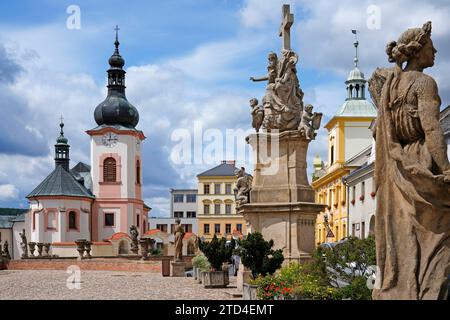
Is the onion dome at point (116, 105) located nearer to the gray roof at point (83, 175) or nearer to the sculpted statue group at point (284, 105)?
the gray roof at point (83, 175)

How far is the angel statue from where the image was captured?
16.1m

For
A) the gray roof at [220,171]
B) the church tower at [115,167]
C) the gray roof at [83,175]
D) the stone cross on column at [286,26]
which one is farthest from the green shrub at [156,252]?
the gray roof at [220,171]

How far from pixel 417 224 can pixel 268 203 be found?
32.6ft

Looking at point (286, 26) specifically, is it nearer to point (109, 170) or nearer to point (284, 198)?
point (284, 198)

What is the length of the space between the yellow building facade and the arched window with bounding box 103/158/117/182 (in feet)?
88.6

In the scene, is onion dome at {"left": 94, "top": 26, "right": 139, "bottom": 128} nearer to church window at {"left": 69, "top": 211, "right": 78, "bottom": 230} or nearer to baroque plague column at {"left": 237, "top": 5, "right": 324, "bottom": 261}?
church window at {"left": 69, "top": 211, "right": 78, "bottom": 230}

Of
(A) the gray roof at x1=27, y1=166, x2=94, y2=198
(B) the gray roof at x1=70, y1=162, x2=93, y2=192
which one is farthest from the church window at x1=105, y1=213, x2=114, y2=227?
(B) the gray roof at x1=70, y1=162, x2=93, y2=192

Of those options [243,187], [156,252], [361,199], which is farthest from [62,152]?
[243,187]

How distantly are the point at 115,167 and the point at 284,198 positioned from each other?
57153mm

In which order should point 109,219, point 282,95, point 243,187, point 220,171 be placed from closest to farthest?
point 282,95 < point 243,187 < point 109,219 < point 220,171

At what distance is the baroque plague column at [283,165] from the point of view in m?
15.1

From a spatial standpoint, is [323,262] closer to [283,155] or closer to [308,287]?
[308,287]

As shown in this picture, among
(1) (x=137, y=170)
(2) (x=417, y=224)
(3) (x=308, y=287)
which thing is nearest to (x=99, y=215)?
(1) (x=137, y=170)

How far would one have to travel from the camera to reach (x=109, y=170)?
7106 cm
